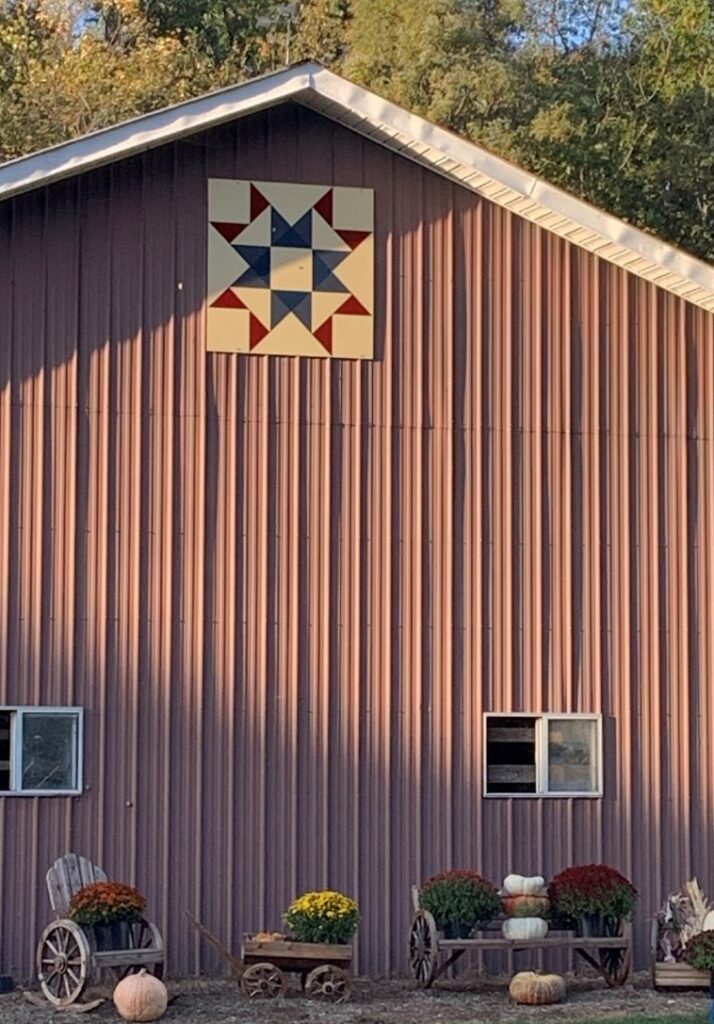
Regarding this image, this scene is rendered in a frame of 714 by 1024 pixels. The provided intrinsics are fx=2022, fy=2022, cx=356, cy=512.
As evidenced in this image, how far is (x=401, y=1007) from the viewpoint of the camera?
15.3 m

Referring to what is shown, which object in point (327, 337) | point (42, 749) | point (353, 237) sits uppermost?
point (353, 237)

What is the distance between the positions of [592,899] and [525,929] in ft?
1.97

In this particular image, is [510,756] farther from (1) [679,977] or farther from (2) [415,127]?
(2) [415,127]

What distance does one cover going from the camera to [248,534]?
55.8 ft

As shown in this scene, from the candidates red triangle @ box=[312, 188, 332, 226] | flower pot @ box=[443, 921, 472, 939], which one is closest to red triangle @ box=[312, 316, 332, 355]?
red triangle @ box=[312, 188, 332, 226]

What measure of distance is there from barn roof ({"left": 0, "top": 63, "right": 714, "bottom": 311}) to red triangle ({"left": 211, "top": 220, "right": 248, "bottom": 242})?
798 mm

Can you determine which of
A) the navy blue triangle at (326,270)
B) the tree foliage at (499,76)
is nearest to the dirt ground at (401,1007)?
the navy blue triangle at (326,270)

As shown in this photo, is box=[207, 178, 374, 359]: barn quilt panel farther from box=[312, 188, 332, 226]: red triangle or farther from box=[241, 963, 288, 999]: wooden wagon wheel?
box=[241, 963, 288, 999]: wooden wagon wheel

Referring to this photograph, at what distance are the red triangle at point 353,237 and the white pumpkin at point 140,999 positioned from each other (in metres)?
6.46

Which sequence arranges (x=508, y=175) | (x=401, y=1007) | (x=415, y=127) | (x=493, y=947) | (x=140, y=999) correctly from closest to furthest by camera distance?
(x=140, y=999) → (x=401, y=1007) → (x=493, y=947) → (x=415, y=127) → (x=508, y=175)

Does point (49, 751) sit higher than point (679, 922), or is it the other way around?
point (49, 751)

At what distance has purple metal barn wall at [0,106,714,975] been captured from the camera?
54.4 ft

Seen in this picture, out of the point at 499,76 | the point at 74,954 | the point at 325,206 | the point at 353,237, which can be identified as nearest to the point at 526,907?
the point at 74,954

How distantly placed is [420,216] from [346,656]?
12.7ft
